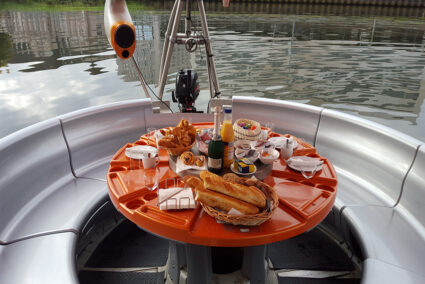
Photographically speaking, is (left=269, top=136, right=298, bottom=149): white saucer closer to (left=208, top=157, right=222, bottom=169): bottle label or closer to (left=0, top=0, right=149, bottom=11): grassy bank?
(left=208, top=157, right=222, bottom=169): bottle label

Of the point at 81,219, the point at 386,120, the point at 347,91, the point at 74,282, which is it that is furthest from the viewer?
the point at 347,91

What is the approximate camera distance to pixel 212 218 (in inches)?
41.1

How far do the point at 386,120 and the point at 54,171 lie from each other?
15.4 feet

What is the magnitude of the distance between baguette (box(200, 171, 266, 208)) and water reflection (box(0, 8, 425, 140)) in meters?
1.91

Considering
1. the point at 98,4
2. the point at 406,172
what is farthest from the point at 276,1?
the point at 406,172

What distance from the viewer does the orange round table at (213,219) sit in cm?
97

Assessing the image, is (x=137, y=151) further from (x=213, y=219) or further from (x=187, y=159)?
(x=213, y=219)

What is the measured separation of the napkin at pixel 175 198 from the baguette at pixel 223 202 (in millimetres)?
105

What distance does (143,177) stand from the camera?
1.29 metres

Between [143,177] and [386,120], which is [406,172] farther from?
[386,120]

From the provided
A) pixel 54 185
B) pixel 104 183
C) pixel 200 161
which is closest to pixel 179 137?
pixel 200 161

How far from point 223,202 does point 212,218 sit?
0.36 ft

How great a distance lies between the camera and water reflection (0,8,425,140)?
15.8 ft

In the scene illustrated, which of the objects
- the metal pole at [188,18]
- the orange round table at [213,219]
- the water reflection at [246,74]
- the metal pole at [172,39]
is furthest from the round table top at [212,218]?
the water reflection at [246,74]
